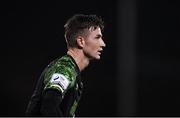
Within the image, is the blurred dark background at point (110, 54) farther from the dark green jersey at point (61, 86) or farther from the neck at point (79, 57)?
the dark green jersey at point (61, 86)

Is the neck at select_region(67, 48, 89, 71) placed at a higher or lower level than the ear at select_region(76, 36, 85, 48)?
lower

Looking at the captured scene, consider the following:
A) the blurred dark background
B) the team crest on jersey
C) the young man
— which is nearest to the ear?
the young man

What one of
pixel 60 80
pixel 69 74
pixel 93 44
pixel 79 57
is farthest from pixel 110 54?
pixel 60 80

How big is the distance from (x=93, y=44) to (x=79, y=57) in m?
0.16

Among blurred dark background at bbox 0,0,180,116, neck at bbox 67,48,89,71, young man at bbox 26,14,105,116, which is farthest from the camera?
blurred dark background at bbox 0,0,180,116

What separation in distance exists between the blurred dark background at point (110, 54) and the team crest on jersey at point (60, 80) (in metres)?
4.46

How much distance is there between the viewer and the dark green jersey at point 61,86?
12.8ft

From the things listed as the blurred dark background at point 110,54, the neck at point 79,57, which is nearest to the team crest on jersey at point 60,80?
the neck at point 79,57

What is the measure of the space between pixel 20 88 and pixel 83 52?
4196 mm

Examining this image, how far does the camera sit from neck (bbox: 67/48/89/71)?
4273 mm

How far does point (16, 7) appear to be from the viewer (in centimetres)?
886

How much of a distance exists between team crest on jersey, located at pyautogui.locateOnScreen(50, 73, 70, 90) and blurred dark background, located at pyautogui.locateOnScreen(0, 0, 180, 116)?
4.46 metres

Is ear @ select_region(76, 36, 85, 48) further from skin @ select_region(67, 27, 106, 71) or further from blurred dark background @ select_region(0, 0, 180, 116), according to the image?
blurred dark background @ select_region(0, 0, 180, 116)

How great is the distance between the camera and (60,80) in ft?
12.9
